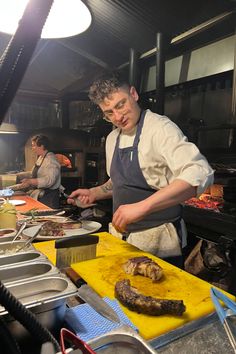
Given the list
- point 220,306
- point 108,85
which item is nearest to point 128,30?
point 108,85

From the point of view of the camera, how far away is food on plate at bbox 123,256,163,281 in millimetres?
1117

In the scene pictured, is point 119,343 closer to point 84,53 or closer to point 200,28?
point 200,28

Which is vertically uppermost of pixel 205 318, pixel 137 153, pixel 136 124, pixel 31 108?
pixel 31 108

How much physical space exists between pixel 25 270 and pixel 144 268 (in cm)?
47

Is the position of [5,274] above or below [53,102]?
below

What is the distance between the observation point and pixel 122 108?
182 centimetres

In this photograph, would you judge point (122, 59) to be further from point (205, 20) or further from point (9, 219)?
point (9, 219)

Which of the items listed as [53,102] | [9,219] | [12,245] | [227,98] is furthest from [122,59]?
[12,245]

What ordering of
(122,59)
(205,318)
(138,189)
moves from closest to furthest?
(205,318), (138,189), (122,59)

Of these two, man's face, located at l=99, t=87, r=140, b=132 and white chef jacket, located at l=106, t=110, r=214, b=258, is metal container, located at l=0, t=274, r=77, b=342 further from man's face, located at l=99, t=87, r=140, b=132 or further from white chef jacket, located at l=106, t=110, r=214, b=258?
man's face, located at l=99, t=87, r=140, b=132

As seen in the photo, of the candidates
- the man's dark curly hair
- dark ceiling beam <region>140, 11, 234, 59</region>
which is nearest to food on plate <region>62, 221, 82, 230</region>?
the man's dark curly hair

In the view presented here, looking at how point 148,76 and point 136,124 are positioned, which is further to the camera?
point 148,76

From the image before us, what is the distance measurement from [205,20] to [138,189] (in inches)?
92.8

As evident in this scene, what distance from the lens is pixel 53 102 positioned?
709 centimetres
